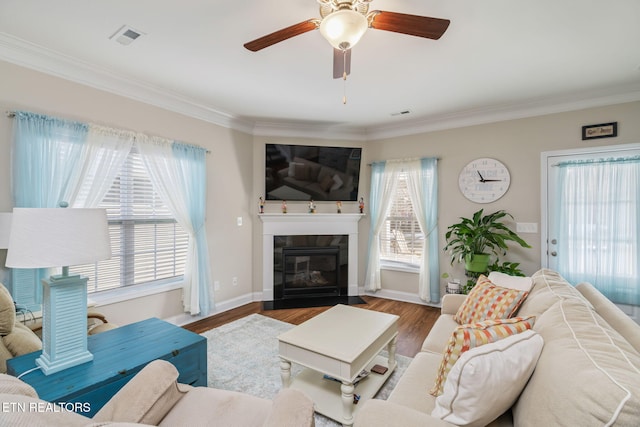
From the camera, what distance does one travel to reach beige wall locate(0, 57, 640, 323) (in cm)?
250

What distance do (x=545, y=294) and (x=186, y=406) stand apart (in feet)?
6.72

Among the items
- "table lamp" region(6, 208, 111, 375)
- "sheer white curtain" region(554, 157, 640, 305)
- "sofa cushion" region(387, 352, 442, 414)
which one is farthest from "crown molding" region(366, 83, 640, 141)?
"table lamp" region(6, 208, 111, 375)

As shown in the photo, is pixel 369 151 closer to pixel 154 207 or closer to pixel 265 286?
pixel 265 286

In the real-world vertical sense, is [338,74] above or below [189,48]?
below

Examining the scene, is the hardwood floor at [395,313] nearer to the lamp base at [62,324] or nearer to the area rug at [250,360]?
the area rug at [250,360]

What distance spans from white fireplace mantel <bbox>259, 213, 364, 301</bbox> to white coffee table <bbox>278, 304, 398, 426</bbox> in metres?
2.09

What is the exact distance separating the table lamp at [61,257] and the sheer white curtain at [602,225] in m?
4.36

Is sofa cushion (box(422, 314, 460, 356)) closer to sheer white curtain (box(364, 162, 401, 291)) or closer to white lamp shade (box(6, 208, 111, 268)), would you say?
white lamp shade (box(6, 208, 111, 268))

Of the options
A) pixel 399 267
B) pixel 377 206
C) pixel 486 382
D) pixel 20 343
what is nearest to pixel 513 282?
pixel 486 382

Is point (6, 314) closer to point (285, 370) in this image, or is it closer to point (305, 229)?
point (285, 370)

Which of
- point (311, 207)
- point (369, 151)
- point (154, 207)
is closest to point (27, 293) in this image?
point (154, 207)

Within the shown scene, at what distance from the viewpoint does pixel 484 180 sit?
3.75 m

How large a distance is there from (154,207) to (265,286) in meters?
1.89

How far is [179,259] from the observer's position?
11.4 feet
